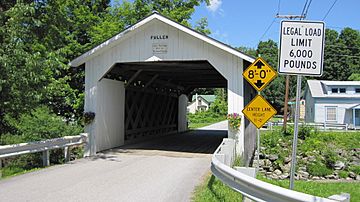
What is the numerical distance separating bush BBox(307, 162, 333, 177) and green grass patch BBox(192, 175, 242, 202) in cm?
1491

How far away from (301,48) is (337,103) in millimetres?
35011

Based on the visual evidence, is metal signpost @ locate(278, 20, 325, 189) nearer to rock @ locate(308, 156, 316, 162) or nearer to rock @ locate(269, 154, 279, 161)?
rock @ locate(269, 154, 279, 161)

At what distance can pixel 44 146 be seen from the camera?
1016 cm

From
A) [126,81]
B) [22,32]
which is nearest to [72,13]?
[126,81]

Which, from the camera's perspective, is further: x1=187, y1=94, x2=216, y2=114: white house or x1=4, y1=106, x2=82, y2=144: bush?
x1=187, y1=94, x2=216, y2=114: white house

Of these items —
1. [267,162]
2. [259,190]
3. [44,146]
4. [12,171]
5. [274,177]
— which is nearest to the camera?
[259,190]

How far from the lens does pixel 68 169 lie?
985cm

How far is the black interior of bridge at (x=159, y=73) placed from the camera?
49.6 ft

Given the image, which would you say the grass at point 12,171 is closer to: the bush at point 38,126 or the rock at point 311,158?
the bush at point 38,126

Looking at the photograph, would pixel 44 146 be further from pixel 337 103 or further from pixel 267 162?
pixel 337 103

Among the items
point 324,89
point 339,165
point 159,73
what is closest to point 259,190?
point 159,73

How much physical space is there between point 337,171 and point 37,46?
18.1m

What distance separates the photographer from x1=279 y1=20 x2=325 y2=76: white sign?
16.2ft

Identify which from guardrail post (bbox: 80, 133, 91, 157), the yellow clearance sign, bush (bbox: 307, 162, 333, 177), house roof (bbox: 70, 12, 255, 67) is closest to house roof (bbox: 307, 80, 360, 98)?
bush (bbox: 307, 162, 333, 177)
